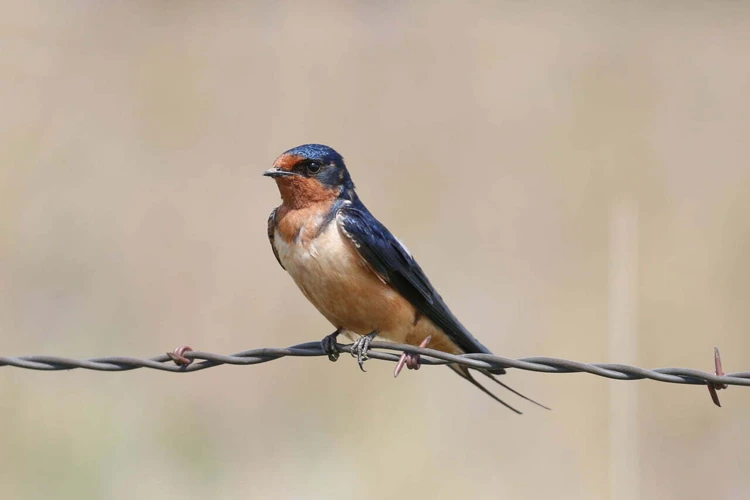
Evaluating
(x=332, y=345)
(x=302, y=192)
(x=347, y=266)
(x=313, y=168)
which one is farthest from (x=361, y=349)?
(x=313, y=168)

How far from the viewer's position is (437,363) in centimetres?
283

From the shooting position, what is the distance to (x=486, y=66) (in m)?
8.91

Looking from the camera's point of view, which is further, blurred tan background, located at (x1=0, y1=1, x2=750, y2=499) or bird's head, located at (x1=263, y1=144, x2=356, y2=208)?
blurred tan background, located at (x1=0, y1=1, x2=750, y2=499)

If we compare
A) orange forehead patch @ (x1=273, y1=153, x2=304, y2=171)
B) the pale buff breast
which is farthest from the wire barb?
orange forehead patch @ (x1=273, y1=153, x2=304, y2=171)

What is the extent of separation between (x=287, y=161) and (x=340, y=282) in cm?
55

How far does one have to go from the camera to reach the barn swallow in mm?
3576

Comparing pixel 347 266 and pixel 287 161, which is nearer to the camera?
pixel 347 266

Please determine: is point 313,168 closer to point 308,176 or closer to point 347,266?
point 308,176

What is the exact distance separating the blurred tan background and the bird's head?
1.64 metres

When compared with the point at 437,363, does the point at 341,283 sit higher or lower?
higher

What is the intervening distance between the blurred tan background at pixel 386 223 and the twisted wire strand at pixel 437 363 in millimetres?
1917

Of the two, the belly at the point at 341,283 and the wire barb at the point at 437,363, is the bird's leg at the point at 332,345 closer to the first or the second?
the belly at the point at 341,283

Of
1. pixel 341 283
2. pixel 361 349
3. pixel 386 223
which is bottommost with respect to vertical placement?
pixel 361 349

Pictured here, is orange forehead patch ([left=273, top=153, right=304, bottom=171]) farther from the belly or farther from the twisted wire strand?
the twisted wire strand
